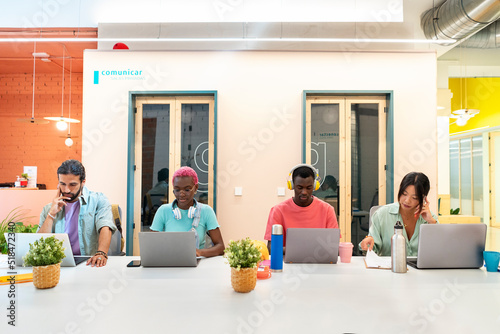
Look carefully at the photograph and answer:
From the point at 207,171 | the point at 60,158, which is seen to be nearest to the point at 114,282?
the point at 207,171

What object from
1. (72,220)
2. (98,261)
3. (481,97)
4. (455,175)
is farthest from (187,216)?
(455,175)

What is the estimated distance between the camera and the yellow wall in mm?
9438

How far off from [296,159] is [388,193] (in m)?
1.28

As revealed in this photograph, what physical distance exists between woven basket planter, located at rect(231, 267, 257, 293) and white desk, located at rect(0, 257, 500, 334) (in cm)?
4

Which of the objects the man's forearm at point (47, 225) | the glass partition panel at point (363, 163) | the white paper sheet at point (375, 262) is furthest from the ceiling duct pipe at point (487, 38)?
Answer: the man's forearm at point (47, 225)

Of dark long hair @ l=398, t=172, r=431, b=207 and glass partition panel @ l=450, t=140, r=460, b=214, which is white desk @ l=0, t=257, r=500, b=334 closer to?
dark long hair @ l=398, t=172, r=431, b=207

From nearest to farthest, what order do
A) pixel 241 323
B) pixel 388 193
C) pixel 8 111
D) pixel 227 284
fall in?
1. pixel 241 323
2. pixel 227 284
3. pixel 388 193
4. pixel 8 111

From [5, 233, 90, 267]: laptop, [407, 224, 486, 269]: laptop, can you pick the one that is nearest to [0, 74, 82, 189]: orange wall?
[5, 233, 90, 267]: laptop

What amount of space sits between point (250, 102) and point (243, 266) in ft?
10.3

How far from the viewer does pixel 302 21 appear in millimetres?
5391

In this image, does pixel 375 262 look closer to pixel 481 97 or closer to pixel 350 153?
pixel 350 153

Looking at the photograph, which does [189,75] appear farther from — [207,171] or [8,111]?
[8,111]

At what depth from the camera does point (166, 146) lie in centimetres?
467

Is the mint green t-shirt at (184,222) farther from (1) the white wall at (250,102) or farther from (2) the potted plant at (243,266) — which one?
(1) the white wall at (250,102)
